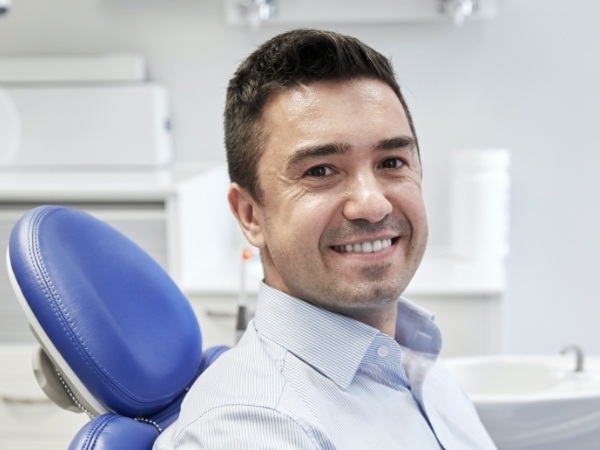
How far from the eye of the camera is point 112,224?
5.81ft

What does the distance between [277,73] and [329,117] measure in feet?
0.30

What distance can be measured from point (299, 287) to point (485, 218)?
121 cm

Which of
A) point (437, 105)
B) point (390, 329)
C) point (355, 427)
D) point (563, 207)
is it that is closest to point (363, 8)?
point (437, 105)

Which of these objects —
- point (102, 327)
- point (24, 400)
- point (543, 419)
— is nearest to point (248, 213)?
point (102, 327)

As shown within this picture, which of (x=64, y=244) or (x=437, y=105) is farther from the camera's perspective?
(x=437, y=105)

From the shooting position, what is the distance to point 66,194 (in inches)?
69.0

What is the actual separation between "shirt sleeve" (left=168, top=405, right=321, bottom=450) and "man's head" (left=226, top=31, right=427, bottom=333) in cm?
18

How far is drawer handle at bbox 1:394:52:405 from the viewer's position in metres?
1.73

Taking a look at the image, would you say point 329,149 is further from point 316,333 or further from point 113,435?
point 113,435

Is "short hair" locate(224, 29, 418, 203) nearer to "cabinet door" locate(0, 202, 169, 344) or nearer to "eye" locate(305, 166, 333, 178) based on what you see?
"eye" locate(305, 166, 333, 178)

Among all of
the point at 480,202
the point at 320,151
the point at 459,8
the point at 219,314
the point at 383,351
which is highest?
the point at 459,8

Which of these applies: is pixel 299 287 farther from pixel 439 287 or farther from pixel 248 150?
pixel 439 287

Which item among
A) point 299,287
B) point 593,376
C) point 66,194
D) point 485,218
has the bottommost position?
point 593,376

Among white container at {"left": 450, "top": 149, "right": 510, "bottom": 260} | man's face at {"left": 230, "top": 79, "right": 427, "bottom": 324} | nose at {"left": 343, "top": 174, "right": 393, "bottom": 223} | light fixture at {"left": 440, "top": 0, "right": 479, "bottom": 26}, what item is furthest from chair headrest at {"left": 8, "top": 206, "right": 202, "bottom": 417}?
light fixture at {"left": 440, "top": 0, "right": 479, "bottom": 26}
